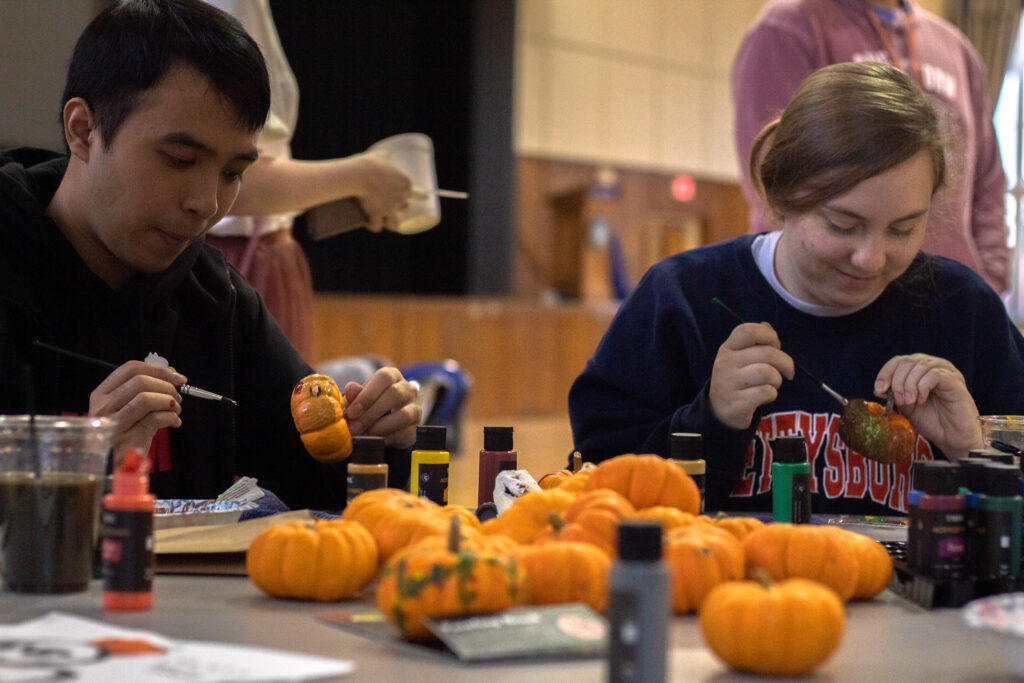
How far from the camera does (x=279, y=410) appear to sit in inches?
85.1

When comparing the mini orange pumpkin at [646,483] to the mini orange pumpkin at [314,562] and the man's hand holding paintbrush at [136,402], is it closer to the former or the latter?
the mini orange pumpkin at [314,562]

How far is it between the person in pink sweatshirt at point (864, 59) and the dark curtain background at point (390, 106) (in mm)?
8024

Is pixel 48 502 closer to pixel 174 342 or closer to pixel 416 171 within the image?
pixel 174 342

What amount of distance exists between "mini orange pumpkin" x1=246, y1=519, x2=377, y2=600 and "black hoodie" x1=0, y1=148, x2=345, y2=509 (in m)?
0.81

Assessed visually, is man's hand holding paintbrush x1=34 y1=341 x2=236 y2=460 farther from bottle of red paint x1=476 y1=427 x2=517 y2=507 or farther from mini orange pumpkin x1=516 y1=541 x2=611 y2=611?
mini orange pumpkin x1=516 y1=541 x2=611 y2=611

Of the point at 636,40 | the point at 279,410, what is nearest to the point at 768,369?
the point at 279,410

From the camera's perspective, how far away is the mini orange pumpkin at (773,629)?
2.95 ft

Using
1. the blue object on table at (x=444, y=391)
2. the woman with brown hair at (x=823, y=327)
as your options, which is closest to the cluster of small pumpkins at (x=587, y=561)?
the woman with brown hair at (x=823, y=327)

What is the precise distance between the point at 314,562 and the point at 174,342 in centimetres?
105

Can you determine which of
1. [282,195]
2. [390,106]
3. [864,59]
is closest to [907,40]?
[864,59]

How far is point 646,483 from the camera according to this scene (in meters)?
1.25

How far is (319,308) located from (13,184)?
252 inches

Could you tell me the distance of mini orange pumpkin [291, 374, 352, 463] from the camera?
1760mm

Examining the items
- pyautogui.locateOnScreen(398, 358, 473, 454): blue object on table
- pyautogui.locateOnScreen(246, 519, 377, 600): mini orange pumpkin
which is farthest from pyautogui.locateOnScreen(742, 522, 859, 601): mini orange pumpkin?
pyautogui.locateOnScreen(398, 358, 473, 454): blue object on table
